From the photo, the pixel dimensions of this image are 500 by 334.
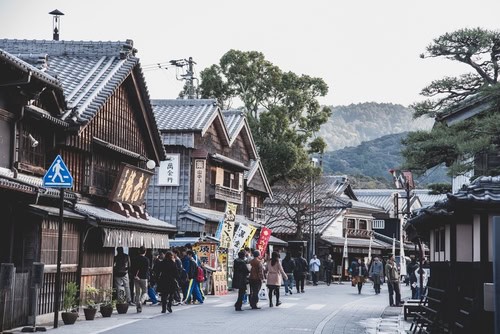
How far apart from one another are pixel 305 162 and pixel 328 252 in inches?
552

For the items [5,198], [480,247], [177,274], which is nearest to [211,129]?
[177,274]

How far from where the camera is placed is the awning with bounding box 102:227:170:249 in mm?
23766

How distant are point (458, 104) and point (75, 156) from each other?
12.1 m

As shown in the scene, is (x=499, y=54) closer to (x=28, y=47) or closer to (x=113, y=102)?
(x=113, y=102)

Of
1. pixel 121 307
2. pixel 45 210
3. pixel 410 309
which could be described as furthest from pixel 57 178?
pixel 410 309

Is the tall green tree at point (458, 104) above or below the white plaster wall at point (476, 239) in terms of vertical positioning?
above

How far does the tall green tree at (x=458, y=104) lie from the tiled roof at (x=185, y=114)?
57.1ft

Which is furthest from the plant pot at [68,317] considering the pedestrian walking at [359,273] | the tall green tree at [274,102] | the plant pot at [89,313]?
the tall green tree at [274,102]

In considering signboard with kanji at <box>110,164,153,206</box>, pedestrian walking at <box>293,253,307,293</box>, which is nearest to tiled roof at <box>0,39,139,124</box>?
signboard with kanji at <box>110,164,153,206</box>

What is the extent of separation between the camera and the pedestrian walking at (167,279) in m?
23.4

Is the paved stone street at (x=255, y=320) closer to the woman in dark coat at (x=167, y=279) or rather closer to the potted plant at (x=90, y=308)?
the potted plant at (x=90, y=308)

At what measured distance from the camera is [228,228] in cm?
3681

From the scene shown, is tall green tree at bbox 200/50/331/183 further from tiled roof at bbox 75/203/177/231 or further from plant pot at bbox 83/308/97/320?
plant pot at bbox 83/308/97/320

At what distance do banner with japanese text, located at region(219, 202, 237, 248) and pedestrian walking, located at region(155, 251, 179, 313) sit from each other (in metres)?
12.2
